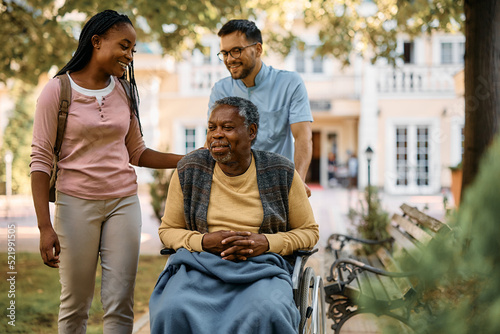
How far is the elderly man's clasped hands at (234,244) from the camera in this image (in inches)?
93.4

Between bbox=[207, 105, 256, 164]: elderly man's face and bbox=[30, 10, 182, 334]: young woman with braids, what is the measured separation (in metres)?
0.46

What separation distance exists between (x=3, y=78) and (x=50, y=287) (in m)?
4.27

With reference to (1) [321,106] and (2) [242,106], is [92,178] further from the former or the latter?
(1) [321,106]

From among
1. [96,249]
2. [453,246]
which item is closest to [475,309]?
[453,246]

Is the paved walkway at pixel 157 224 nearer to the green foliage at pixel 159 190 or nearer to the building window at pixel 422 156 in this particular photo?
the green foliage at pixel 159 190

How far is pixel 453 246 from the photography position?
2.35 feet

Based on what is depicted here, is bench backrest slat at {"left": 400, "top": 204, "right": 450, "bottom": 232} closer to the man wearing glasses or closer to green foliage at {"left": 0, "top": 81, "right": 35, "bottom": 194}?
the man wearing glasses

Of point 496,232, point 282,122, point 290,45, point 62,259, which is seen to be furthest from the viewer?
point 290,45

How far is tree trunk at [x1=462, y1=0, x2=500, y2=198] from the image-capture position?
14.9ft

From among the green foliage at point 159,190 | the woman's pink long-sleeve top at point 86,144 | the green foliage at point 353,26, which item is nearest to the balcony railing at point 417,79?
the green foliage at point 353,26

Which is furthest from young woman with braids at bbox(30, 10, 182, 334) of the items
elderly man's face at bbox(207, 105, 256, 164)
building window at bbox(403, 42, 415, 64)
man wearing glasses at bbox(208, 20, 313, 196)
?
building window at bbox(403, 42, 415, 64)

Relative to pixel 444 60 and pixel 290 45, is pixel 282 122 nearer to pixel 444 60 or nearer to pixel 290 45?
pixel 290 45

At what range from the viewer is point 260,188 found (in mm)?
2592

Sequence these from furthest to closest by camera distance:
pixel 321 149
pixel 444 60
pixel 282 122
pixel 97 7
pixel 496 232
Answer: pixel 321 149, pixel 444 60, pixel 97 7, pixel 282 122, pixel 496 232
